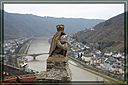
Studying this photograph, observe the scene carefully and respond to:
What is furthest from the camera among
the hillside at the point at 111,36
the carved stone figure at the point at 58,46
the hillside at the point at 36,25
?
the hillside at the point at 36,25

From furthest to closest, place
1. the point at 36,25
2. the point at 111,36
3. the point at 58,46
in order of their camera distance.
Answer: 1. the point at 36,25
2. the point at 111,36
3. the point at 58,46

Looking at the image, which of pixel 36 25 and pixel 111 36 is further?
pixel 36 25

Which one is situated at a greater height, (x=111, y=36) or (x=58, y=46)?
(x=111, y=36)

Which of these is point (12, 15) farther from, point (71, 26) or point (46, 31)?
point (71, 26)

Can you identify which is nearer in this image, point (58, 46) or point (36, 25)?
point (58, 46)

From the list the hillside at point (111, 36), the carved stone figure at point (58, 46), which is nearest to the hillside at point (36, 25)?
the hillside at point (111, 36)

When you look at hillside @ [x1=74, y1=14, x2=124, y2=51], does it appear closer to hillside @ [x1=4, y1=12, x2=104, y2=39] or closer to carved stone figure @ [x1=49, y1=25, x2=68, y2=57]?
hillside @ [x1=4, y1=12, x2=104, y2=39]

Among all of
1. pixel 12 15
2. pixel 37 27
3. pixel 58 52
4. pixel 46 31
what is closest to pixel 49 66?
pixel 58 52

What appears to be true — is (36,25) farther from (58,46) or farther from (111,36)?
(58,46)

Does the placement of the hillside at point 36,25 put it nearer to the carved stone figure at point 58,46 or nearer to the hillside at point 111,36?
the hillside at point 111,36

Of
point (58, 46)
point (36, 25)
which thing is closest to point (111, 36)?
point (36, 25)

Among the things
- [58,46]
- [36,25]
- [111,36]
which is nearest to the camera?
[58,46]

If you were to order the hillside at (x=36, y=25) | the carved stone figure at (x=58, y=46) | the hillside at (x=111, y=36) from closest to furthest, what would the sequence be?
the carved stone figure at (x=58, y=46), the hillside at (x=111, y=36), the hillside at (x=36, y=25)
